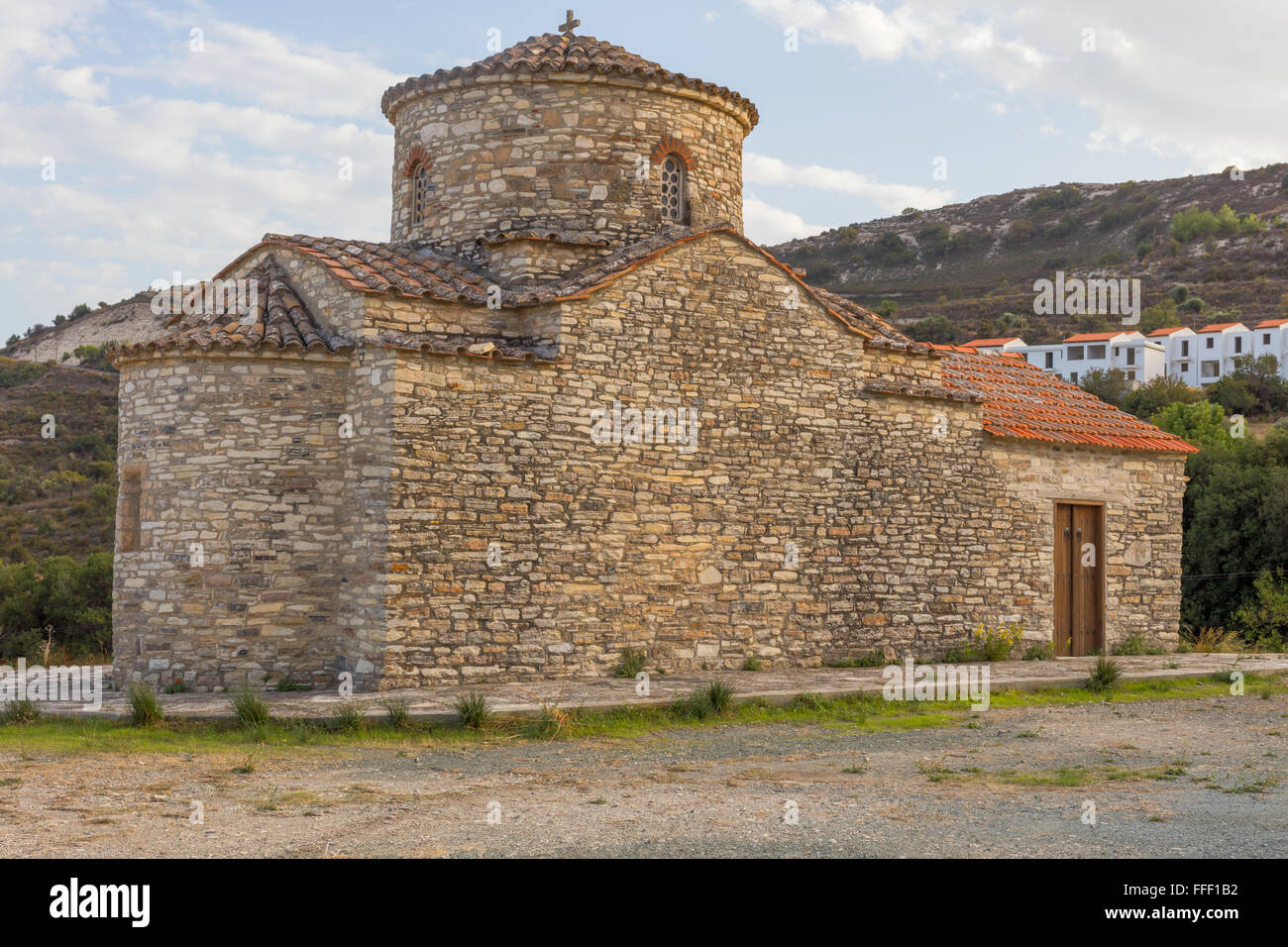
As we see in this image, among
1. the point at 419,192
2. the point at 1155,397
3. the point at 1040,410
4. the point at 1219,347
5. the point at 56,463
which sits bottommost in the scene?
the point at 56,463

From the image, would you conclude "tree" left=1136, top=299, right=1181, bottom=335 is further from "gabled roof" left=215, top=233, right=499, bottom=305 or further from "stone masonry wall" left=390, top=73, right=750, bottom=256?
"gabled roof" left=215, top=233, right=499, bottom=305

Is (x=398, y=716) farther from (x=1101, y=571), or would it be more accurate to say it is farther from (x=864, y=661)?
(x=1101, y=571)

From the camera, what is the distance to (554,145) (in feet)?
43.2

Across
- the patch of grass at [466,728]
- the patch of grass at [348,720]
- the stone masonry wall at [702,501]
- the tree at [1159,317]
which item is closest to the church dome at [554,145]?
the stone masonry wall at [702,501]

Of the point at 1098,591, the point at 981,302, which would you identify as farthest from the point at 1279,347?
the point at 1098,591

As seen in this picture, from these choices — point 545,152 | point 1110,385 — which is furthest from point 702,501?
point 1110,385

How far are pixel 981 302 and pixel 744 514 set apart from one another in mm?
44237

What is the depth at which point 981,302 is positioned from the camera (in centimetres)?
5350

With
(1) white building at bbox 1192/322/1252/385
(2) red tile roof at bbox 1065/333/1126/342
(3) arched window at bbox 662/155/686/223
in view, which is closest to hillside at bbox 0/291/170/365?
(3) arched window at bbox 662/155/686/223

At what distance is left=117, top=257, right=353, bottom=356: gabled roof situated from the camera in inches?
436

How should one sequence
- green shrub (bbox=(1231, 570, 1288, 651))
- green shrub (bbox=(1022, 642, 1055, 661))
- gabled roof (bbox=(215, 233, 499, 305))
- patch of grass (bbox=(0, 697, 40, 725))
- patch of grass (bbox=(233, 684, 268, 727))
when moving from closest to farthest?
1. patch of grass (bbox=(233, 684, 268, 727))
2. patch of grass (bbox=(0, 697, 40, 725))
3. gabled roof (bbox=(215, 233, 499, 305))
4. green shrub (bbox=(1022, 642, 1055, 661))
5. green shrub (bbox=(1231, 570, 1288, 651))

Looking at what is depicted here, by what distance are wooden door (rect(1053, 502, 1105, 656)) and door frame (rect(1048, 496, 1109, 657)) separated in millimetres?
11

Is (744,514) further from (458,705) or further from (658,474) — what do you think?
(458,705)

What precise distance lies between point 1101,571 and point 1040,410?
2.45 meters
